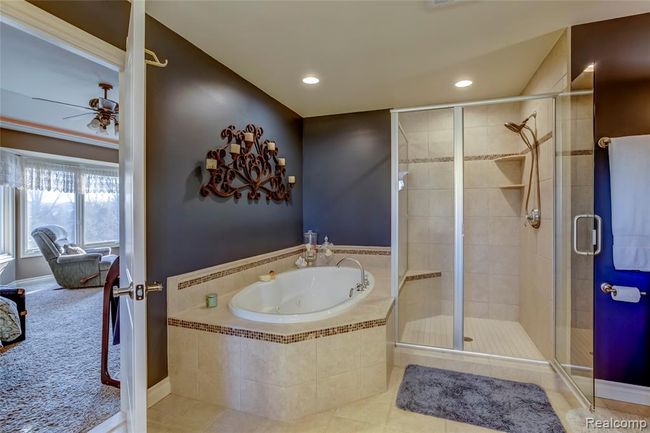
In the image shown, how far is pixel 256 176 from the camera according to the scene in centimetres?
304

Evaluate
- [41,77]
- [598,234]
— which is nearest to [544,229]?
[598,234]

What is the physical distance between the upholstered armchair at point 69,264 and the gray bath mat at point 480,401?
16.7ft

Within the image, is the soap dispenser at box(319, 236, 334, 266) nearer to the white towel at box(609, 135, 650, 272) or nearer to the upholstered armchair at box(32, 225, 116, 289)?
the white towel at box(609, 135, 650, 272)

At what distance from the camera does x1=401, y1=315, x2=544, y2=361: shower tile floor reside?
8.68 feet

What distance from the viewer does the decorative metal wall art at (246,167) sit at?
2500 mm

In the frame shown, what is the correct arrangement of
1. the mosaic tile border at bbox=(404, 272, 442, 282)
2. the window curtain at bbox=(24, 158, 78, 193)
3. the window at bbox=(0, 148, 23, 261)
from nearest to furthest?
1. the mosaic tile border at bbox=(404, 272, 442, 282)
2. the window at bbox=(0, 148, 23, 261)
3. the window curtain at bbox=(24, 158, 78, 193)

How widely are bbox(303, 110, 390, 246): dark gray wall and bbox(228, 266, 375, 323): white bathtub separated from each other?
1.99 ft

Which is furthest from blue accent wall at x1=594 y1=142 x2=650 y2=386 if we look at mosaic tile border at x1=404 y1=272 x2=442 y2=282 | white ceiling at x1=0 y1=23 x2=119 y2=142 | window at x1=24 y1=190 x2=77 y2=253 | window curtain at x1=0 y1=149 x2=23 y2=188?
window at x1=24 y1=190 x2=77 y2=253

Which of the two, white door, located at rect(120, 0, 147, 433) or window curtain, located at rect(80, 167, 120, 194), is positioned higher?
window curtain, located at rect(80, 167, 120, 194)

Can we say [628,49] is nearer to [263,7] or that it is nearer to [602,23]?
[602,23]

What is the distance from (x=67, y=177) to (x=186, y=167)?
5055mm

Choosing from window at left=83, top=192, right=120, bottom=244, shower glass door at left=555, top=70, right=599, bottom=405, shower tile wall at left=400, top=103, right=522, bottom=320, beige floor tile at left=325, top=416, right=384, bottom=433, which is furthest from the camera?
window at left=83, top=192, right=120, bottom=244

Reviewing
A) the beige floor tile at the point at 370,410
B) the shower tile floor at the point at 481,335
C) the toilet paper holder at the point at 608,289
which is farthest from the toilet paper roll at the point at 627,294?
the beige floor tile at the point at 370,410

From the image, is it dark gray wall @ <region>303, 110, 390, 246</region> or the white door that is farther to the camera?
dark gray wall @ <region>303, 110, 390, 246</region>
